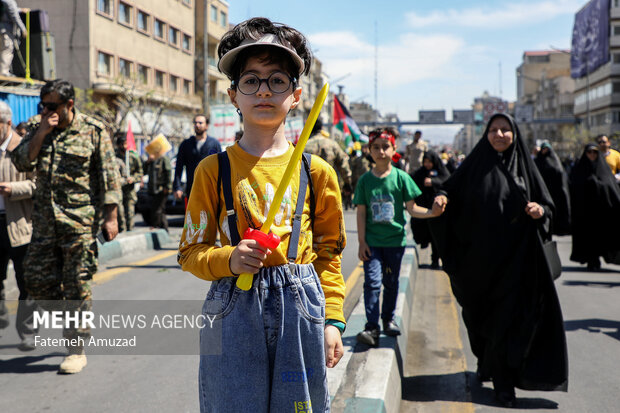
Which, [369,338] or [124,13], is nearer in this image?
[369,338]

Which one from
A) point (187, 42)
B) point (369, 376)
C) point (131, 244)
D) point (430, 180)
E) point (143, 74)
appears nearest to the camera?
point (369, 376)

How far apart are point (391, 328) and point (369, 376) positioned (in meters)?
1.16

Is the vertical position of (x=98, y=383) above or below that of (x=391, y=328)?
below

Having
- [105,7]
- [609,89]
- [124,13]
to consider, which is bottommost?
[105,7]

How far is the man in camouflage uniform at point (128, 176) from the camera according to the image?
40.4 ft

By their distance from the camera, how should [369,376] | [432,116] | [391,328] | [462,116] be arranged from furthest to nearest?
[432,116], [462,116], [391,328], [369,376]

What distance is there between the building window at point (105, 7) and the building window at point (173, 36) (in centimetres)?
812

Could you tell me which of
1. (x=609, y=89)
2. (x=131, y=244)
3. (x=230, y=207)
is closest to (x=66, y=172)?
(x=230, y=207)

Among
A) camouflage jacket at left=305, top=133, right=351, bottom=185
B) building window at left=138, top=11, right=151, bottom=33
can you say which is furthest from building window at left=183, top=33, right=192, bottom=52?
camouflage jacket at left=305, top=133, right=351, bottom=185

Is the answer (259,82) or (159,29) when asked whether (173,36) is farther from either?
(259,82)

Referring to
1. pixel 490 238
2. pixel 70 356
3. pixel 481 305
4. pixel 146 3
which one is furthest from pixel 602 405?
pixel 146 3

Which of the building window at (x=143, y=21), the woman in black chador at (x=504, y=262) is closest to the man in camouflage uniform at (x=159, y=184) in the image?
the woman in black chador at (x=504, y=262)

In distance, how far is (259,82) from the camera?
2.16 m

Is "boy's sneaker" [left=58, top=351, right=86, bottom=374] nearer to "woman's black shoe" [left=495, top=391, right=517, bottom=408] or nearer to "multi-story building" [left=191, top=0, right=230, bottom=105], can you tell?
"woman's black shoe" [left=495, top=391, right=517, bottom=408]
